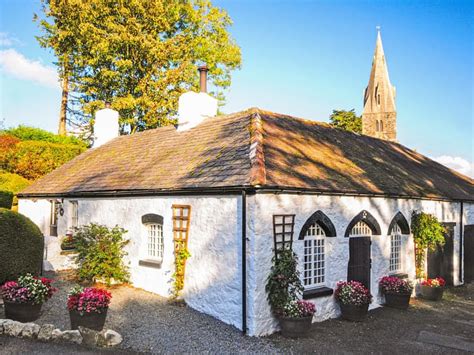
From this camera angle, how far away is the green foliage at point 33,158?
23656mm

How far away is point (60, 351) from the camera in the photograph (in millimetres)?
7758

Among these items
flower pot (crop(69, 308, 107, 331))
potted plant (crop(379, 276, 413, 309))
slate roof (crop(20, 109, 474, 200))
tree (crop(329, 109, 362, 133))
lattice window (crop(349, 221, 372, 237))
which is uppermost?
tree (crop(329, 109, 362, 133))

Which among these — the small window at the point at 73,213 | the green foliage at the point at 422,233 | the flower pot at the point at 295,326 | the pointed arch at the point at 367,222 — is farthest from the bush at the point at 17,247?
the green foliage at the point at 422,233

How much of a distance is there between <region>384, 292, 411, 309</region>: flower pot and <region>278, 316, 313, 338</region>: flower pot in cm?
459

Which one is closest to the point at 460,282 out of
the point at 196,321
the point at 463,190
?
the point at 463,190

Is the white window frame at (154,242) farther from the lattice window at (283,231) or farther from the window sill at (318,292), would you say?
the window sill at (318,292)

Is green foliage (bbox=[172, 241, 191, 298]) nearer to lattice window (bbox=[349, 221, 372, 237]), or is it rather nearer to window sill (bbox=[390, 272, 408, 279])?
lattice window (bbox=[349, 221, 372, 237])

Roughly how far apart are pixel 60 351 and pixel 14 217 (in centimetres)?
554

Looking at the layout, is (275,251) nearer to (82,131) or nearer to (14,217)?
(14,217)

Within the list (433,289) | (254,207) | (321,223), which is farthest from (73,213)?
(433,289)

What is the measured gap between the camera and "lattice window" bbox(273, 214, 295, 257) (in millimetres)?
10055

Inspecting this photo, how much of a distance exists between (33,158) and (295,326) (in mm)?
19946

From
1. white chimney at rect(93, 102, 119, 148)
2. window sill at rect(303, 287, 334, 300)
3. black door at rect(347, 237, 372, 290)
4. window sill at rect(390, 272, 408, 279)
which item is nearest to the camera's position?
window sill at rect(303, 287, 334, 300)

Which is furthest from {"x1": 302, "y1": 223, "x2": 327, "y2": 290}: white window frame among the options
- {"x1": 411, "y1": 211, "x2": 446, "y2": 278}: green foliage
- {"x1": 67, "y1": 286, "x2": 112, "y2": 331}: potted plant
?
{"x1": 67, "y1": 286, "x2": 112, "y2": 331}: potted plant
